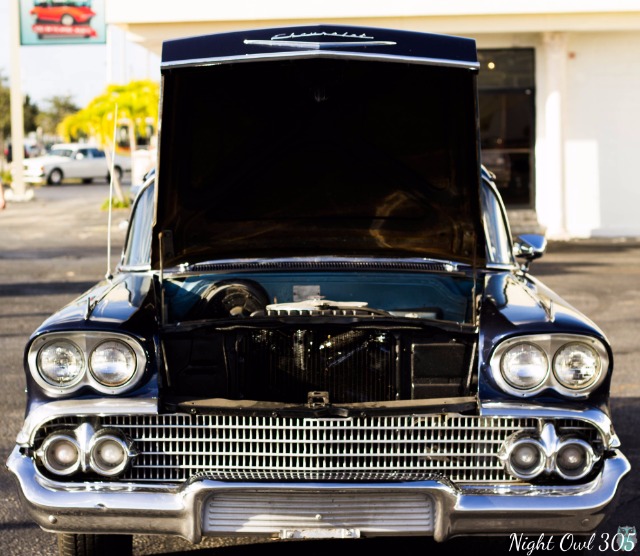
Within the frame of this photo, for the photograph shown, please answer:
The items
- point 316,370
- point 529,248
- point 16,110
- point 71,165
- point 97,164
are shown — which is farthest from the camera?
point 97,164

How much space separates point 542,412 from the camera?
3.89 meters

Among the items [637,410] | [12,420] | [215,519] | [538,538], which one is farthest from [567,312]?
[12,420]

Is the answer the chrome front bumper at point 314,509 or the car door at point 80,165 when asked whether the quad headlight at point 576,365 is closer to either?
the chrome front bumper at point 314,509

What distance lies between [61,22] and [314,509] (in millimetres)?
30248

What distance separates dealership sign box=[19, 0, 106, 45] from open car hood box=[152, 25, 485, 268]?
2739 cm

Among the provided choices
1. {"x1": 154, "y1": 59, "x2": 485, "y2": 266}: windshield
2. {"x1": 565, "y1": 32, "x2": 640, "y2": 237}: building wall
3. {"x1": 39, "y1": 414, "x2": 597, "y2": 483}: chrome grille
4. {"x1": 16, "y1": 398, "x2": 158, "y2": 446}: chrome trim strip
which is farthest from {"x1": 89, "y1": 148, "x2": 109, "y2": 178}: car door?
{"x1": 39, "y1": 414, "x2": 597, "y2": 483}: chrome grille

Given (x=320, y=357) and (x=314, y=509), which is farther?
(x=320, y=357)

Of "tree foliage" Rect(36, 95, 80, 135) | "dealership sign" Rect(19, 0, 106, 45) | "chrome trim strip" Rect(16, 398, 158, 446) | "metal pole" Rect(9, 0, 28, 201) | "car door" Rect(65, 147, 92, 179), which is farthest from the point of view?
"tree foliage" Rect(36, 95, 80, 135)

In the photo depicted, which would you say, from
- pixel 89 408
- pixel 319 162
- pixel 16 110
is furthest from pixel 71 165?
pixel 89 408

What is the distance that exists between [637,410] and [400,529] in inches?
138

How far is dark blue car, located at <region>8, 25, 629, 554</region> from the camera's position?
3820mm

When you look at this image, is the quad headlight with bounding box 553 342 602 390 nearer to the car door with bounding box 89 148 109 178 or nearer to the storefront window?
the storefront window

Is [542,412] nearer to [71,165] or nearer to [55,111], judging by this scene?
[71,165]

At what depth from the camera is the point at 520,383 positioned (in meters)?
4.00
